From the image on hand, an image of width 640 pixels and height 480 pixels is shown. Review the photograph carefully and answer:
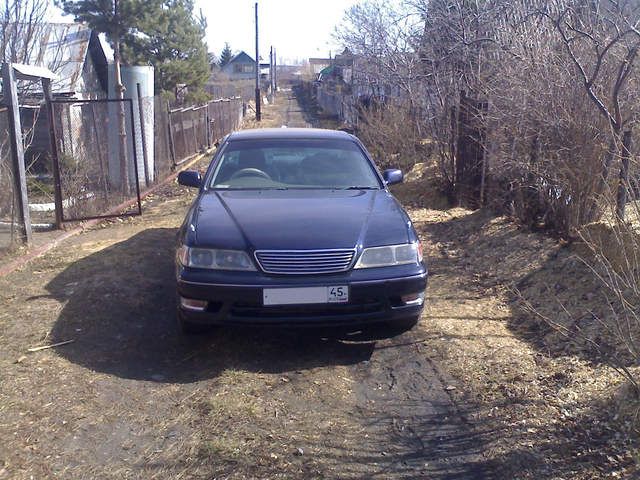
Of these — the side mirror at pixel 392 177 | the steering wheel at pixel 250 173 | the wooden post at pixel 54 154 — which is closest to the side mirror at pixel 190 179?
the steering wheel at pixel 250 173

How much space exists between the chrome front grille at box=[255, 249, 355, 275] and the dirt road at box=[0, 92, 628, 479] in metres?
0.48

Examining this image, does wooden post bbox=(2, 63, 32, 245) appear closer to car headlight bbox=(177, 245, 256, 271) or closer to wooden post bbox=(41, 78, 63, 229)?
wooden post bbox=(41, 78, 63, 229)

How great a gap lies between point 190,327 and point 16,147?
399 centimetres

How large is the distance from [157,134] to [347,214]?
1019cm

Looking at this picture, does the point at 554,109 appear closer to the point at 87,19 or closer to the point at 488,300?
the point at 488,300

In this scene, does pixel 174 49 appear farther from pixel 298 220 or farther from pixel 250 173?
pixel 298 220

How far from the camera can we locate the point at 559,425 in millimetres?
3607

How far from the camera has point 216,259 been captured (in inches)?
178

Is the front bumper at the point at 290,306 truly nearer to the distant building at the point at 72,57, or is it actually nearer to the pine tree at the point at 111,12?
the distant building at the point at 72,57

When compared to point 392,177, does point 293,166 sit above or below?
above

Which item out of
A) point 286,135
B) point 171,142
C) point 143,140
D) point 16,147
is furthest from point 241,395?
point 171,142

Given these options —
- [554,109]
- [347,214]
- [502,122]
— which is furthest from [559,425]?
[502,122]

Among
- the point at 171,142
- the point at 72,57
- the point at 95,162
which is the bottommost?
the point at 171,142

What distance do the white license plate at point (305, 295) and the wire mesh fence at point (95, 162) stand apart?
555 centimetres
